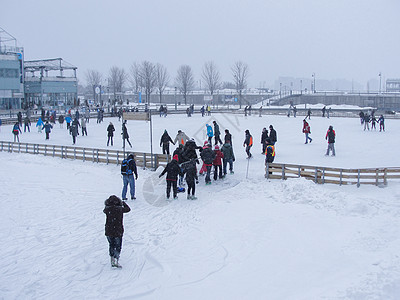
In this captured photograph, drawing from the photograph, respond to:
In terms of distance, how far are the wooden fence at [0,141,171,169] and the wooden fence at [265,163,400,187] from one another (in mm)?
5156

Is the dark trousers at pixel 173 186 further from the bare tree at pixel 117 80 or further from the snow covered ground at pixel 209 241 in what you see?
the bare tree at pixel 117 80

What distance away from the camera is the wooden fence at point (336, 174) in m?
13.7

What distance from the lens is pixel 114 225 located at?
788 cm

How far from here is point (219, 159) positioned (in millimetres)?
14727

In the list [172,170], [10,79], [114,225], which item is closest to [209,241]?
[114,225]

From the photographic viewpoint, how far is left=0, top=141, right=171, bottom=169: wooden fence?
59.7ft

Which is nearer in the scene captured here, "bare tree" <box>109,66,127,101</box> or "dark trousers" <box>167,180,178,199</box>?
"dark trousers" <box>167,180,178,199</box>

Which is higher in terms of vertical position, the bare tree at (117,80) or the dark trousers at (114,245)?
the bare tree at (117,80)

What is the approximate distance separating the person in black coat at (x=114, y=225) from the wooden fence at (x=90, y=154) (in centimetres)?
963

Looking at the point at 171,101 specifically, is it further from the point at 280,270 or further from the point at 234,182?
the point at 280,270

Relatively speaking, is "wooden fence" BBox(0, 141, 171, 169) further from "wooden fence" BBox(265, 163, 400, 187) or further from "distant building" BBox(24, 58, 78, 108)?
"distant building" BBox(24, 58, 78, 108)

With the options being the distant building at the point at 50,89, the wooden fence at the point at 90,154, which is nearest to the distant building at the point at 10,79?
the distant building at the point at 50,89

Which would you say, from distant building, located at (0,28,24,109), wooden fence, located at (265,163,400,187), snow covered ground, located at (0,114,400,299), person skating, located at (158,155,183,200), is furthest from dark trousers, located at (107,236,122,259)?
distant building, located at (0,28,24,109)

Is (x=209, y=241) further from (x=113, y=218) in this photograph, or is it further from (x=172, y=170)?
(x=172, y=170)
